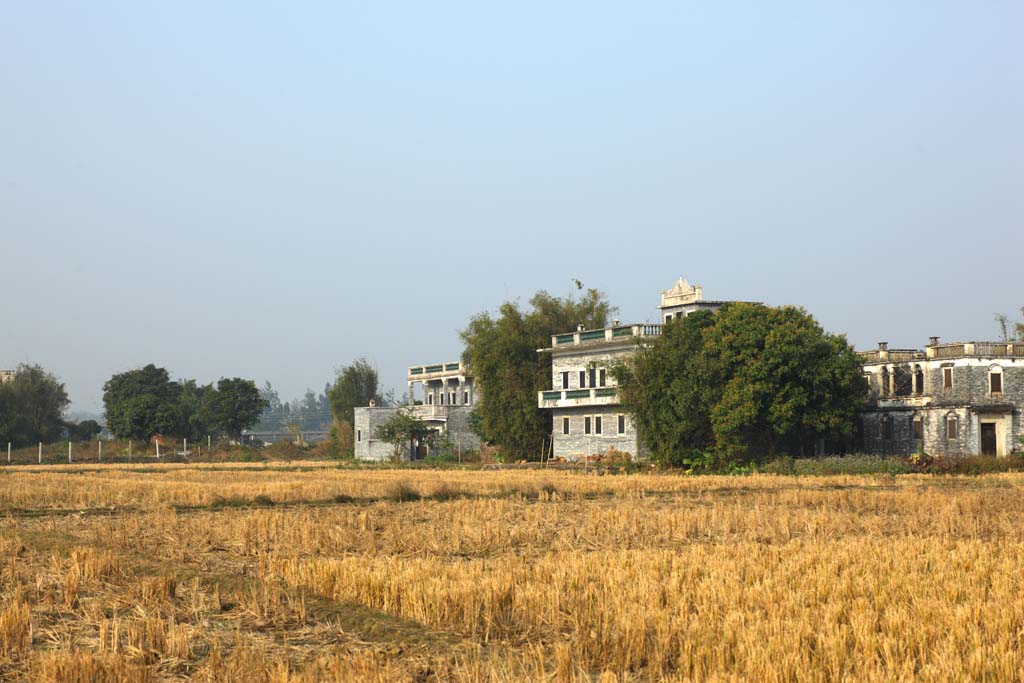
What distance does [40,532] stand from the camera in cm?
2356

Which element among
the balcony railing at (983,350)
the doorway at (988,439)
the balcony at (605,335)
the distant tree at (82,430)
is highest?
the balcony at (605,335)

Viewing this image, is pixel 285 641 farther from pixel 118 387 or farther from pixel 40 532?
pixel 118 387

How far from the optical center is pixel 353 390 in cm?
12188

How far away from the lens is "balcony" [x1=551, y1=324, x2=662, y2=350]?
6362 cm

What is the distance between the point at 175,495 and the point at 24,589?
62.5ft

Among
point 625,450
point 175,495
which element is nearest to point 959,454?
point 625,450

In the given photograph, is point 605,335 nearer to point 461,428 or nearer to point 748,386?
point 748,386

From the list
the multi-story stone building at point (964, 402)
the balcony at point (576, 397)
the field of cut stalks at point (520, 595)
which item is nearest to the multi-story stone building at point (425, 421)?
the balcony at point (576, 397)

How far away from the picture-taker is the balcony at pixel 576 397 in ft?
214

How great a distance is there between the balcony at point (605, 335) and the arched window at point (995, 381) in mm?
16784

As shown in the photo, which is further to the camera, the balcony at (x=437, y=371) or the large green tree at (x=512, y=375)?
the balcony at (x=437, y=371)

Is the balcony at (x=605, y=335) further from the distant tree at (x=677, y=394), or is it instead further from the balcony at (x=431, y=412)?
the balcony at (x=431, y=412)

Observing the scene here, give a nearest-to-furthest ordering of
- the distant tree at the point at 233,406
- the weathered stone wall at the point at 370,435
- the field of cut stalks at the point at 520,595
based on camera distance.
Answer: the field of cut stalks at the point at 520,595 → the weathered stone wall at the point at 370,435 → the distant tree at the point at 233,406

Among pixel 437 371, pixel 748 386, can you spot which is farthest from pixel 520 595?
pixel 437 371
